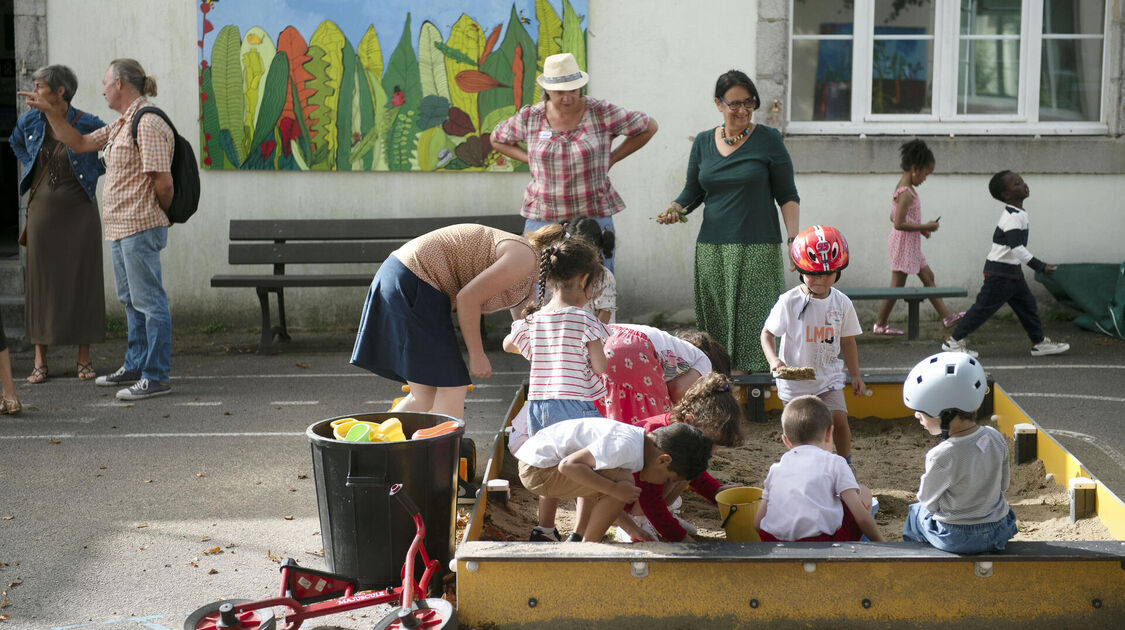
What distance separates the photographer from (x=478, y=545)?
3.67 m

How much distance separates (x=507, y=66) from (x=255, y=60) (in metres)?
2.19

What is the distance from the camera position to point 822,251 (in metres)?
5.12

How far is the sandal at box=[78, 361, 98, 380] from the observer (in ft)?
26.8

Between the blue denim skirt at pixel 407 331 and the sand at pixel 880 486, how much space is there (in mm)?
650

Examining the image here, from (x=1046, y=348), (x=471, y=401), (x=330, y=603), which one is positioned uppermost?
(x=1046, y=348)

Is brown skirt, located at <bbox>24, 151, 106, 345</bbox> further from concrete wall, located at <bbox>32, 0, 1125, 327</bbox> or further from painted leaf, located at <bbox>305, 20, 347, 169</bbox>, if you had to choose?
painted leaf, located at <bbox>305, 20, 347, 169</bbox>

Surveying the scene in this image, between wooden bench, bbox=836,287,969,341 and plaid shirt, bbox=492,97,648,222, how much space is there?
2906mm

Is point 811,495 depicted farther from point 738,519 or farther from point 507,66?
point 507,66

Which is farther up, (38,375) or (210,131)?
(210,131)

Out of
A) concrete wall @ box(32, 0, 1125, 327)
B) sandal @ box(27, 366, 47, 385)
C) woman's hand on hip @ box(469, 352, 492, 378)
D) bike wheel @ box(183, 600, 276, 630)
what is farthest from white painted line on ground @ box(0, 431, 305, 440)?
concrete wall @ box(32, 0, 1125, 327)

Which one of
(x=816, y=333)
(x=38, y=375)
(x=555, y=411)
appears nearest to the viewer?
(x=555, y=411)

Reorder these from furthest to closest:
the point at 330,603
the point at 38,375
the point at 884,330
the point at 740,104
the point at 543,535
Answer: the point at 884,330 < the point at 38,375 < the point at 740,104 < the point at 543,535 < the point at 330,603

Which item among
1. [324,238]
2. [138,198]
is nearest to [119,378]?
[138,198]

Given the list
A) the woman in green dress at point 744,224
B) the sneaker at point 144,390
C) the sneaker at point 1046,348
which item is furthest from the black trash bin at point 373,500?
the sneaker at point 1046,348
